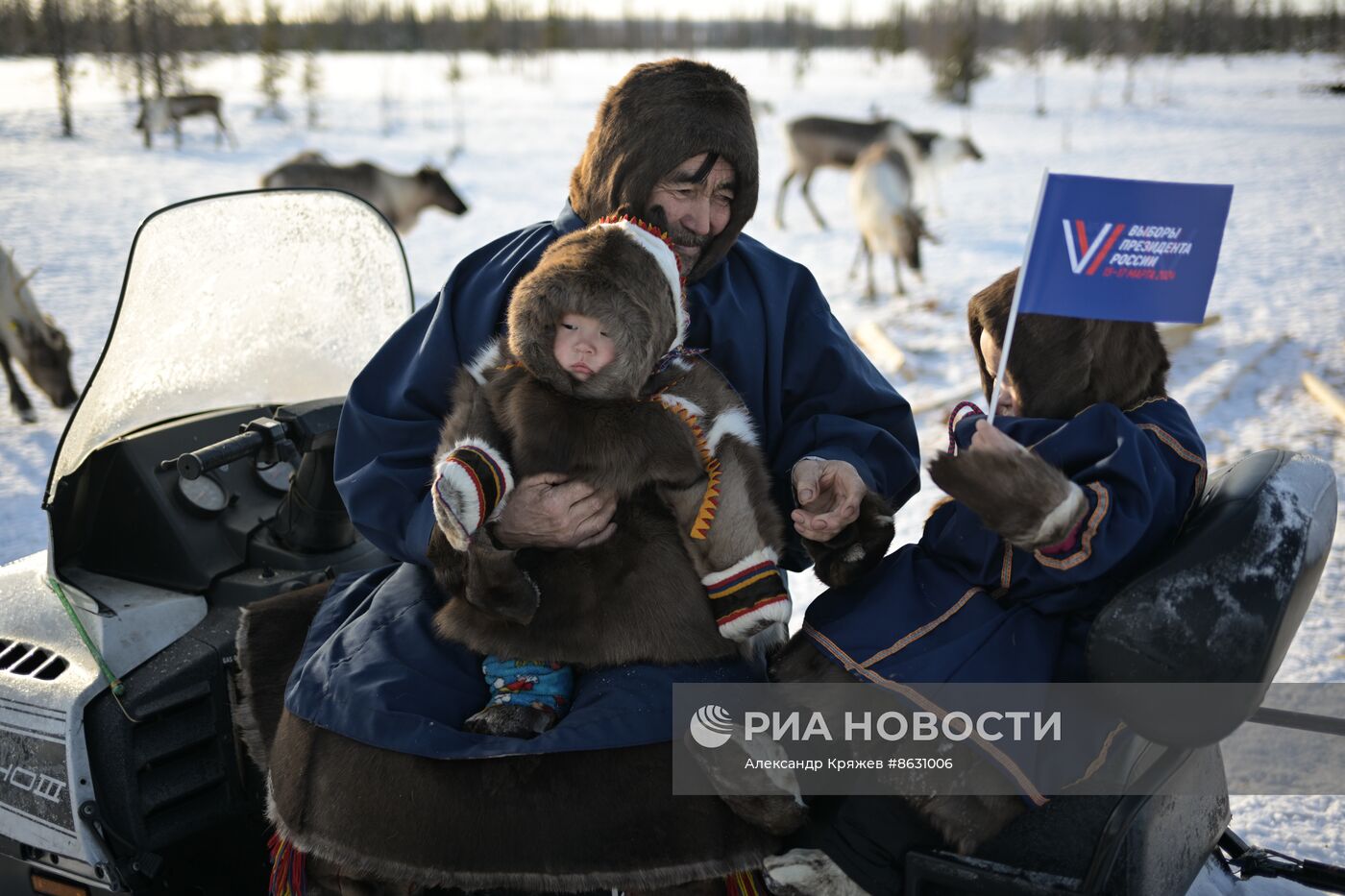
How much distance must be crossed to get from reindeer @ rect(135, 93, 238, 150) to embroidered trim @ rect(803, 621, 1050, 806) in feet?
56.6

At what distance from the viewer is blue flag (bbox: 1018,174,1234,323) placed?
161cm

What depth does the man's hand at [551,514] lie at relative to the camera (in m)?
1.79

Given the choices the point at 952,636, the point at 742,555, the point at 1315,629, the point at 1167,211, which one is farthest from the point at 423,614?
the point at 1315,629

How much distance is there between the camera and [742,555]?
5.87 feet

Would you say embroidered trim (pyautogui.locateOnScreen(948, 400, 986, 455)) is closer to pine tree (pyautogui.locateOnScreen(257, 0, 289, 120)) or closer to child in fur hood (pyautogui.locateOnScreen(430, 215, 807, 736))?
child in fur hood (pyautogui.locateOnScreen(430, 215, 807, 736))

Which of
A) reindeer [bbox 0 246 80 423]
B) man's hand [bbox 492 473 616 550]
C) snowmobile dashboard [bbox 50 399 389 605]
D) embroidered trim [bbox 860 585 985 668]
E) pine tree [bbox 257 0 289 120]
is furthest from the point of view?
Result: pine tree [bbox 257 0 289 120]

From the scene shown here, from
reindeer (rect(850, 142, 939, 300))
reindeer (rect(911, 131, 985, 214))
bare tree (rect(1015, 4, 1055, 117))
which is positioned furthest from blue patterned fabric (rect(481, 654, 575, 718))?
bare tree (rect(1015, 4, 1055, 117))

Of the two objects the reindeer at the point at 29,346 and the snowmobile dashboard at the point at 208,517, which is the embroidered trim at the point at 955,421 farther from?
the reindeer at the point at 29,346

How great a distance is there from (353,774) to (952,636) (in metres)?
0.97

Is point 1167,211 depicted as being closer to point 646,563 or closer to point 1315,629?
point 646,563

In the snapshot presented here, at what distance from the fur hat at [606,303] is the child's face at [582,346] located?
0.01 metres

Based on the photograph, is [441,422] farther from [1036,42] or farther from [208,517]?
[1036,42]

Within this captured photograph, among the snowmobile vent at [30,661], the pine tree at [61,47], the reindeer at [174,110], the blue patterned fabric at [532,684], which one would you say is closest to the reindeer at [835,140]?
the reindeer at [174,110]

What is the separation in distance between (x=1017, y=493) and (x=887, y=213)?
353 inches
